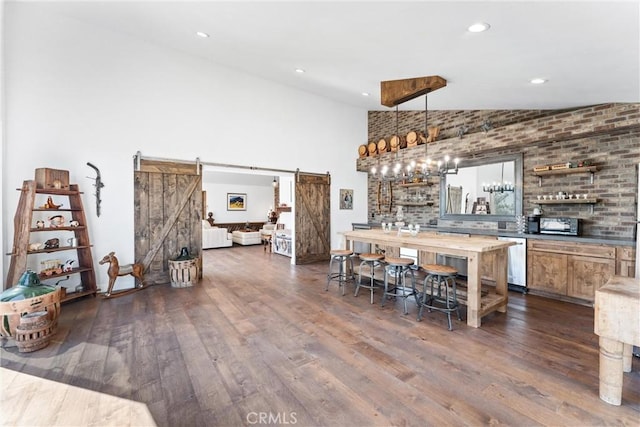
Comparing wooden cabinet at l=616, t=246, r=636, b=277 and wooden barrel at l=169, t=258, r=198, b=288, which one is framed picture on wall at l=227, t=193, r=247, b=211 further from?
wooden cabinet at l=616, t=246, r=636, b=277

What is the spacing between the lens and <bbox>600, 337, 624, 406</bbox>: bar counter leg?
6.16ft

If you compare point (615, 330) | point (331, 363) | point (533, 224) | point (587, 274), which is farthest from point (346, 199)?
point (615, 330)

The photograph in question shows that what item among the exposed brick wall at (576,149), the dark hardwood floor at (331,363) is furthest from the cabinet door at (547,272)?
the exposed brick wall at (576,149)

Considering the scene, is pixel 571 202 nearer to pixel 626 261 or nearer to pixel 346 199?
pixel 626 261

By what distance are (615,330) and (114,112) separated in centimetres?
638

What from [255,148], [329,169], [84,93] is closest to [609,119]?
[329,169]

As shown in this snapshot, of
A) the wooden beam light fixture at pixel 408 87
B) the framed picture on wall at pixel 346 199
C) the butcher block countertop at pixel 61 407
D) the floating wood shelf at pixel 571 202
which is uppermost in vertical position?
the wooden beam light fixture at pixel 408 87

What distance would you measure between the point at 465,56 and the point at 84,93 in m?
5.31

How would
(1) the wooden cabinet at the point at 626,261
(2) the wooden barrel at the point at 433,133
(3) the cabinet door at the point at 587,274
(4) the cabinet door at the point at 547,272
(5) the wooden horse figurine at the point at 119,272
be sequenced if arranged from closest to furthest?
A: (1) the wooden cabinet at the point at 626,261 < (3) the cabinet door at the point at 587,274 < (4) the cabinet door at the point at 547,272 < (5) the wooden horse figurine at the point at 119,272 < (2) the wooden barrel at the point at 433,133

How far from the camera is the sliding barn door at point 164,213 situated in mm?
4812

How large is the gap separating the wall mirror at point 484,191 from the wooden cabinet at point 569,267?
3.10 ft

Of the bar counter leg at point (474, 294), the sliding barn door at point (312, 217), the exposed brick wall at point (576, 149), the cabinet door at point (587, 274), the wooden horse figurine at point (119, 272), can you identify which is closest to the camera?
the bar counter leg at point (474, 294)

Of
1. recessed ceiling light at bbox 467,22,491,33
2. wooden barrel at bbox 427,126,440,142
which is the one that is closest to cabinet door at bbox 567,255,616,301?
wooden barrel at bbox 427,126,440,142

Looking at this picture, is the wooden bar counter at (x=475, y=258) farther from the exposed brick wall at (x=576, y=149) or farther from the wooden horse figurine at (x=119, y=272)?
the wooden horse figurine at (x=119, y=272)
